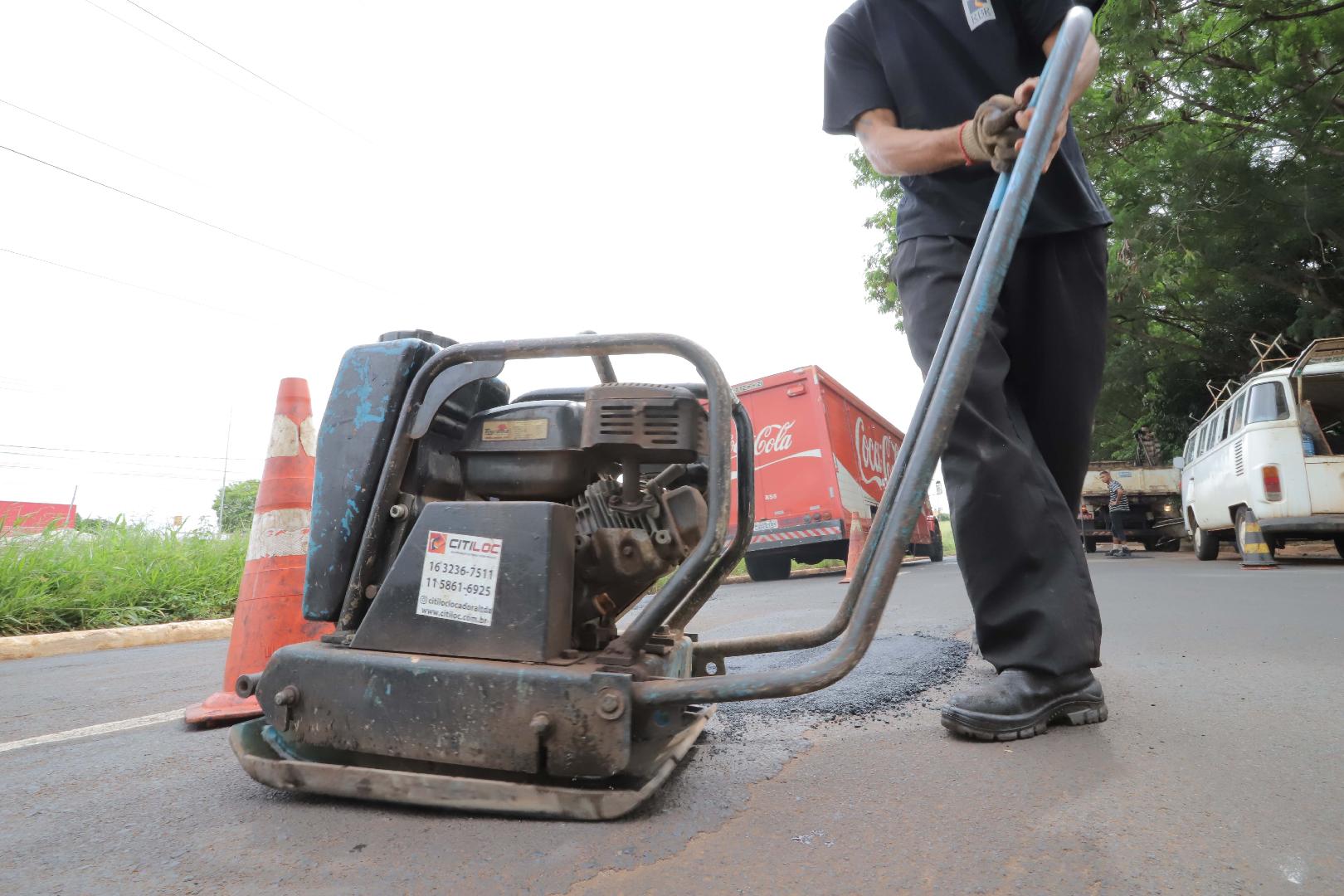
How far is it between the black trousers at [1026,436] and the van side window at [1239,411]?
877 cm

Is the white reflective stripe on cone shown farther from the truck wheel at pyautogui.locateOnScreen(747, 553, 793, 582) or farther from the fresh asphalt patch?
the truck wheel at pyautogui.locateOnScreen(747, 553, 793, 582)

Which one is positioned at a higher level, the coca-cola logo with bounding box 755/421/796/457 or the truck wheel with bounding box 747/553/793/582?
the coca-cola logo with bounding box 755/421/796/457

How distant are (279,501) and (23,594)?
4.11m

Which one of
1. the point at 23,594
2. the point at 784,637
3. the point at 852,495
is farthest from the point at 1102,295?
the point at 852,495

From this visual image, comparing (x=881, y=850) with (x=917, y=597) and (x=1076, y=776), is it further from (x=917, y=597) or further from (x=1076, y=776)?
(x=917, y=597)

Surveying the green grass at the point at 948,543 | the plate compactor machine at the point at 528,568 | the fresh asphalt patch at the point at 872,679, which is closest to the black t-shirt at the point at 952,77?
the plate compactor machine at the point at 528,568

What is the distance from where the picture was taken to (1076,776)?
1602mm

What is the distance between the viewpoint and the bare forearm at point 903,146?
6.70 ft

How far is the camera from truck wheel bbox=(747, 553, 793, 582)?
11609 millimetres

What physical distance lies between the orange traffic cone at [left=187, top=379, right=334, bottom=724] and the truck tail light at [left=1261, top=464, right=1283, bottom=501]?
31.0 ft

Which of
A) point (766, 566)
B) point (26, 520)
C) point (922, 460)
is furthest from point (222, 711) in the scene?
point (766, 566)

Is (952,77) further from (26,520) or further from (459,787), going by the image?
(26,520)

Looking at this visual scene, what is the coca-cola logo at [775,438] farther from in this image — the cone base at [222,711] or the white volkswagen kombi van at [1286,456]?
the cone base at [222,711]

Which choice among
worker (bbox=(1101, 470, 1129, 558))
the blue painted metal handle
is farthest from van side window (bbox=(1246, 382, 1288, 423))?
the blue painted metal handle
